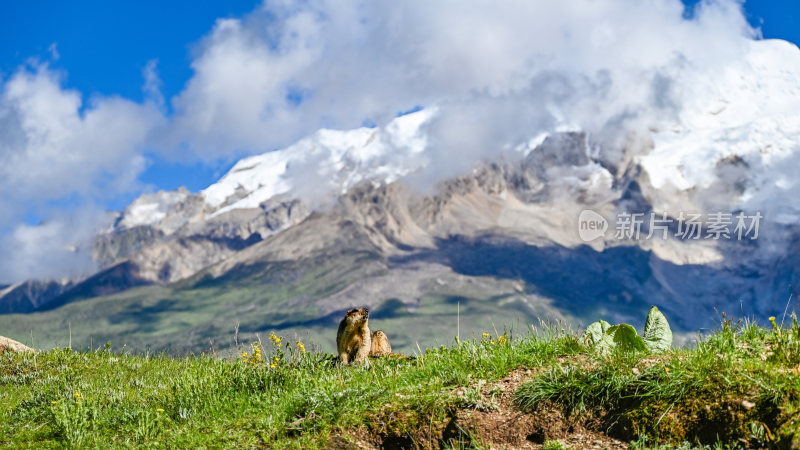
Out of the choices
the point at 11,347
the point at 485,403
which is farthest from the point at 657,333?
the point at 11,347

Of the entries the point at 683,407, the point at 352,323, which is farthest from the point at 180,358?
the point at 683,407

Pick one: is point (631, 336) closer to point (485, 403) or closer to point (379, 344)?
point (485, 403)

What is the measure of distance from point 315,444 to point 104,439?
365 centimetres

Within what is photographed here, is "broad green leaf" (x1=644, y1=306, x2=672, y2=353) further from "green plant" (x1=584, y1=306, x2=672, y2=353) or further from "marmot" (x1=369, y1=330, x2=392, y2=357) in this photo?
"marmot" (x1=369, y1=330, x2=392, y2=357)

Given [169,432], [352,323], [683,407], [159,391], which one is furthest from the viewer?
[352,323]

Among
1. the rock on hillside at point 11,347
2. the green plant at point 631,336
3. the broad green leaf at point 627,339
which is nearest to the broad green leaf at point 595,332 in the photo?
the green plant at point 631,336

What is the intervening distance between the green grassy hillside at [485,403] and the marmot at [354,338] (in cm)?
198

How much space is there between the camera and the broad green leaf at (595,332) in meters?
11.6

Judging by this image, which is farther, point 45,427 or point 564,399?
point 45,427

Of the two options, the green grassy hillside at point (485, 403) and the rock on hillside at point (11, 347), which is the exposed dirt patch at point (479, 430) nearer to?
the green grassy hillside at point (485, 403)

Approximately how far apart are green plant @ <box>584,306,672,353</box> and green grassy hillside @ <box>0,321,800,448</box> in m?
0.34

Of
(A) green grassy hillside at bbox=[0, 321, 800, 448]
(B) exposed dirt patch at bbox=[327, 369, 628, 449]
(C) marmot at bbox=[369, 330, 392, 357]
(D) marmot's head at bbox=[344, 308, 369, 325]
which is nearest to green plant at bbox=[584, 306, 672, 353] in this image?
(A) green grassy hillside at bbox=[0, 321, 800, 448]

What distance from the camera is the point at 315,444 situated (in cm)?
918

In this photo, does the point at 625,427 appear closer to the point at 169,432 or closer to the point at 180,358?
the point at 169,432
